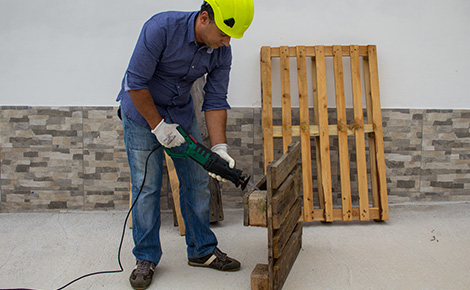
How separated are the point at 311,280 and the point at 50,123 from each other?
2.61 m

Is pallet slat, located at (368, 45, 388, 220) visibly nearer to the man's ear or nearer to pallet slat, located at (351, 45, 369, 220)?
pallet slat, located at (351, 45, 369, 220)

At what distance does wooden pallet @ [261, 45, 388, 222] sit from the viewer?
3.39m

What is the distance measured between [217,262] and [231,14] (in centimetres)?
150

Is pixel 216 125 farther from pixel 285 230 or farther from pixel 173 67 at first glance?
pixel 285 230

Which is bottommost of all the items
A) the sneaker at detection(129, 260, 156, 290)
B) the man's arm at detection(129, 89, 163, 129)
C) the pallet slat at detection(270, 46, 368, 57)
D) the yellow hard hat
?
the sneaker at detection(129, 260, 156, 290)

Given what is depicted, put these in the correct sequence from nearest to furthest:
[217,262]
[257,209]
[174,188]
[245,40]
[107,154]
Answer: [257,209]
[217,262]
[174,188]
[245,40]
[107,154]

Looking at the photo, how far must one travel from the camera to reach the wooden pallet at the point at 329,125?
3.39m

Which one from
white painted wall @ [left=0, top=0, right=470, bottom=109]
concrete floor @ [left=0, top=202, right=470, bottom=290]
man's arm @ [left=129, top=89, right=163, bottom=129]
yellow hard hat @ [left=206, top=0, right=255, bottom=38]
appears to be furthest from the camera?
white painted wall @ [left=0, top=0, right=470, bottom=109]

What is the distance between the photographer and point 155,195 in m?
2.44

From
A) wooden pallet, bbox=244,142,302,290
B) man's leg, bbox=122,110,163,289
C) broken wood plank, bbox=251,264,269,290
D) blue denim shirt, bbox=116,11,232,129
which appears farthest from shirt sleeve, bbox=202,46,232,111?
broken wood plank, bbox=251,264,269,290

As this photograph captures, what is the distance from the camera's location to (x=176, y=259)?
273 centimetres

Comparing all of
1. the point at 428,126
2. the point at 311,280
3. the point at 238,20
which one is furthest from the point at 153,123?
the point at 428,126

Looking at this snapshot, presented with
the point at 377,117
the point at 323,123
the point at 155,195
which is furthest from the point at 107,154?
the point at 377,117

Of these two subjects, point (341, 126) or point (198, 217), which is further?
point (341, 126)
